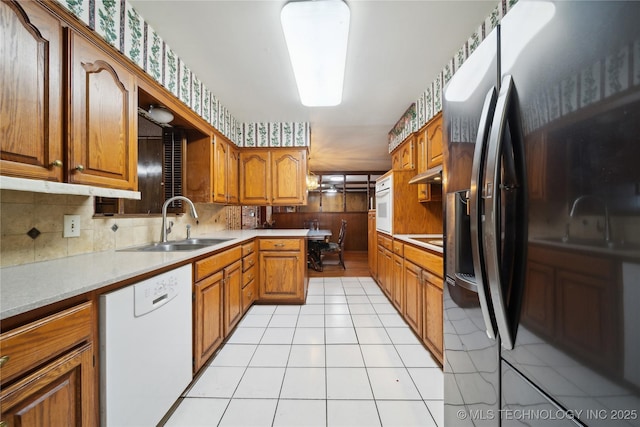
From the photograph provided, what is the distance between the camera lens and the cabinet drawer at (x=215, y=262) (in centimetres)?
162

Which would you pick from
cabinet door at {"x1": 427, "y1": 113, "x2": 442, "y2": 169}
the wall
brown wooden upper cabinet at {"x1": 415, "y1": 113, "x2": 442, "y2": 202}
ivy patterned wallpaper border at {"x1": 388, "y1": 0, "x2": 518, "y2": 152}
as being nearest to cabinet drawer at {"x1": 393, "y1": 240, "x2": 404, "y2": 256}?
brown wooden upper cabinet at {"x1": 415, "y1": 113, "x2": 442, "y2": 202}

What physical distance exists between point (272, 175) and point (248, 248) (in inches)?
48.1

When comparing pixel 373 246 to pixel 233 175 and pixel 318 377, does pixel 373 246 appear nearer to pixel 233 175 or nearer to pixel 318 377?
pixel 233 175

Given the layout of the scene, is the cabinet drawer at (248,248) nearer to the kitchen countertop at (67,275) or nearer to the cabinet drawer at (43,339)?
the kitchen countertop at (67,275)

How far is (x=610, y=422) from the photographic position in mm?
466

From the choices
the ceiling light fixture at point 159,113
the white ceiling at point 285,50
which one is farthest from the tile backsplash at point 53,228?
the white ceiling at point 285,50

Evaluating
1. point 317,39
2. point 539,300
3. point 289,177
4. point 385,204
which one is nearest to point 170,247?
point 289,177

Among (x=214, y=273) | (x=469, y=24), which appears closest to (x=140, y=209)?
(x=214, y=273)

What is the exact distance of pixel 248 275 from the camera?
2.64 metres

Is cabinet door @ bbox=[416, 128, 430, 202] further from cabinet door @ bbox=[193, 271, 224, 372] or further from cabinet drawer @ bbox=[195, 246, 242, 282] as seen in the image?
cabinet door @ bbox=[193, 271, 224, 372]

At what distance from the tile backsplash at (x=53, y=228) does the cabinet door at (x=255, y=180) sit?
1.53 m

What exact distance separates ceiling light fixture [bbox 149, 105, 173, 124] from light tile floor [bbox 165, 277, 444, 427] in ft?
6.37

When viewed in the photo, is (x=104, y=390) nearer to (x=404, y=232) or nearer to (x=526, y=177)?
(x=526, y=177)

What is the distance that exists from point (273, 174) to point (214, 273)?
1.89 m
